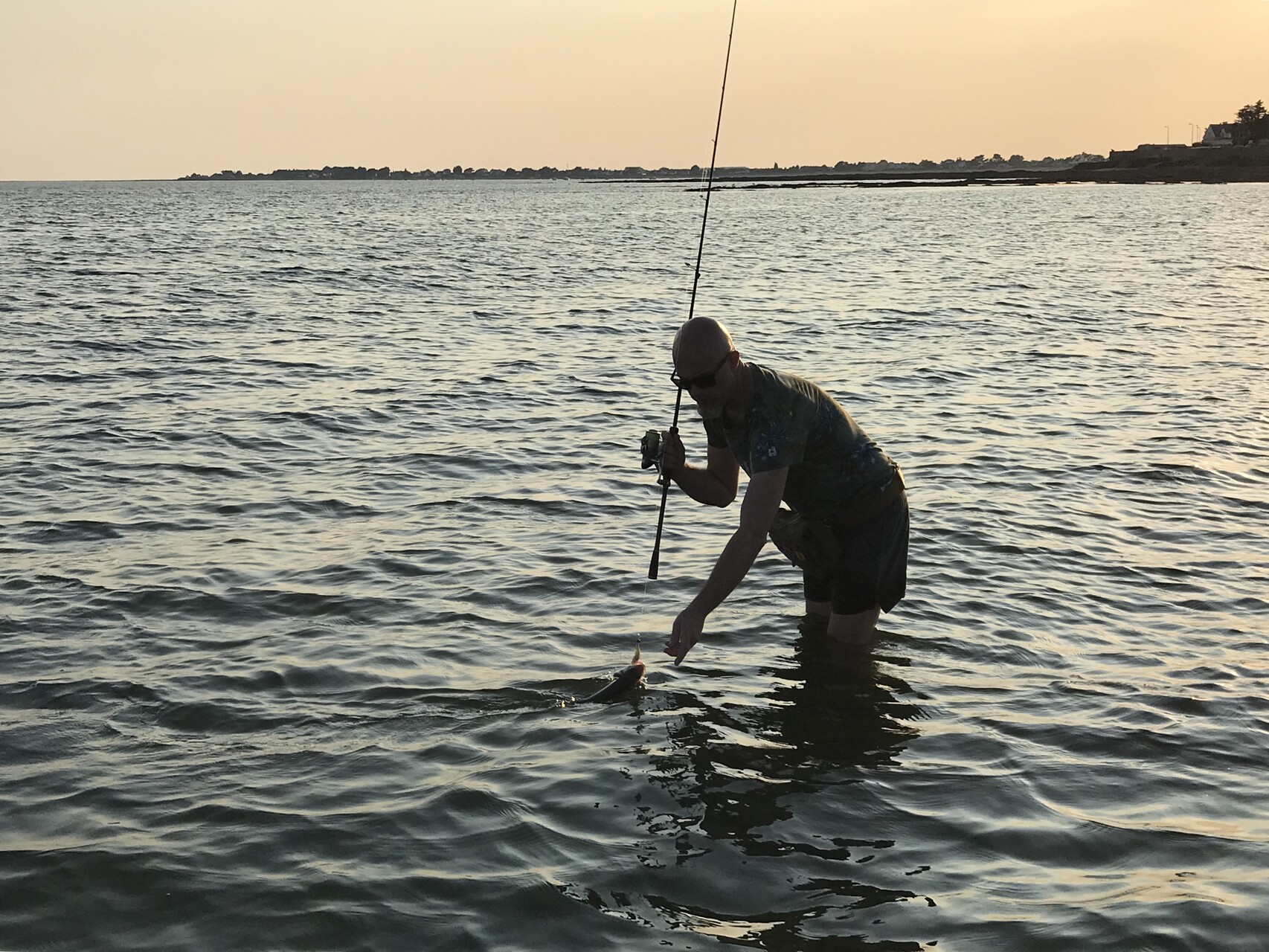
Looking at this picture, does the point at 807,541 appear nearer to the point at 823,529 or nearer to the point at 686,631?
the point at 823,529

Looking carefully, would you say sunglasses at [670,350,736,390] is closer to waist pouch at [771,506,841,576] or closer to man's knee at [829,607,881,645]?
waist pouch at [771,506,841,576]

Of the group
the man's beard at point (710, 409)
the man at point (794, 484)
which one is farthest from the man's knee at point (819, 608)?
the man's beard at point (710, 409)

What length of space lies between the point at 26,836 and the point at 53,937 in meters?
0.78

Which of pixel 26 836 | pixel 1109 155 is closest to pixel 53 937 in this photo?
pixel 26 836

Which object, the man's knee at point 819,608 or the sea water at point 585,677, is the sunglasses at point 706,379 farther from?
the man's knee at point 819,608

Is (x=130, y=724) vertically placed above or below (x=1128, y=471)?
below

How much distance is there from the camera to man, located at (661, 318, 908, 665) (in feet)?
18.0

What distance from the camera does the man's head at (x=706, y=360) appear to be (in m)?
5.47

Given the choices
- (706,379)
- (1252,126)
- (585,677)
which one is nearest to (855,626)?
(585,677)

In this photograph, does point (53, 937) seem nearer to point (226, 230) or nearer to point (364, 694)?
point (364, 694)

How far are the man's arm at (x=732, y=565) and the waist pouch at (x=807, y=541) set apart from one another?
3.28 ft

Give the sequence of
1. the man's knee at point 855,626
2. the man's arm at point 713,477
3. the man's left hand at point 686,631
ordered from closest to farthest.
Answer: the man's left hand at point 686,631 → the man's arm at point 713,477 → the man's knee at point 855,626

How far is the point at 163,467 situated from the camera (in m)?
11.6

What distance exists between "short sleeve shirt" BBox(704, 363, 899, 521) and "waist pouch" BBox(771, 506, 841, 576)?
0.08 m
